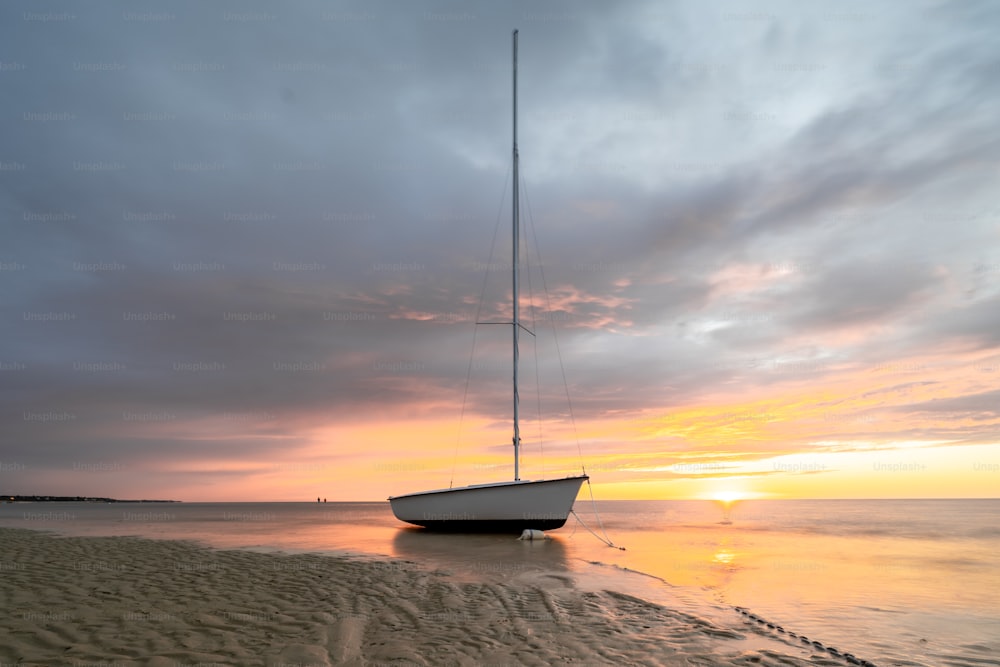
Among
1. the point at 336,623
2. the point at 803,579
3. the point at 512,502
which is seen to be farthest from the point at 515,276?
the point at 336,623

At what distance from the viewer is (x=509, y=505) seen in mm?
24734

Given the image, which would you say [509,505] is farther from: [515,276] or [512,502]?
[515,276]

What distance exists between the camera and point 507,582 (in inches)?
508

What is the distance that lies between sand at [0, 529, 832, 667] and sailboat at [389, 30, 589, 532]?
35.0ft

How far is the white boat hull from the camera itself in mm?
24094

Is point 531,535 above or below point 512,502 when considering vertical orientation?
below

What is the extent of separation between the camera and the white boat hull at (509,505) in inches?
949

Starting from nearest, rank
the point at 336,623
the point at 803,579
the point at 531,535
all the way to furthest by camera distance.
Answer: the point at 336,623, the point at 803,579, the point at 531,535

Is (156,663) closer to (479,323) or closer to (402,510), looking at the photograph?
(479,323)

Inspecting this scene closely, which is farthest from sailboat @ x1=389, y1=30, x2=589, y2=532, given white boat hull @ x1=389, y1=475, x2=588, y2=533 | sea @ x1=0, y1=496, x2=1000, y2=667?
sea @ x1=0, y1=496, x2=1000, y2=667

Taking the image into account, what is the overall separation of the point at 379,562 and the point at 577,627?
9379mm

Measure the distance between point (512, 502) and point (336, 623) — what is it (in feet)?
55.5

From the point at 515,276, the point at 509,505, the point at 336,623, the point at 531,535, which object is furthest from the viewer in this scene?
the point at 515,276

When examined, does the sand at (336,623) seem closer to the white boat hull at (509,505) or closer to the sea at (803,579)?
the sea at (803,579)
